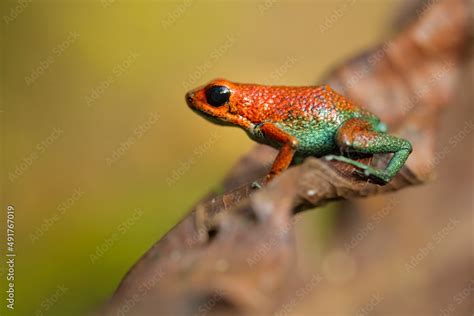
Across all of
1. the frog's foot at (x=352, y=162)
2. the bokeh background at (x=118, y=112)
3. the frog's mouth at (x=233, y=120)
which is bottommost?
the bokeh background at (x=118, y=112)

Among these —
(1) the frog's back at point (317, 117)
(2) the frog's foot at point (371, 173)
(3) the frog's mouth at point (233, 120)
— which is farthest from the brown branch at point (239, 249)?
(3) the frog's mouth at point (233, 120)

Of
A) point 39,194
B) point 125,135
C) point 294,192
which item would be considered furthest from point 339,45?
point 294,192

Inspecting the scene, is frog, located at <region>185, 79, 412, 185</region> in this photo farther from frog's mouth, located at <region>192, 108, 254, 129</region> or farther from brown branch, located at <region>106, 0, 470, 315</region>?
brown branch, located at <region>106, 0, 470, 315</region>

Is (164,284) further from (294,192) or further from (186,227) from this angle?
(294,192)

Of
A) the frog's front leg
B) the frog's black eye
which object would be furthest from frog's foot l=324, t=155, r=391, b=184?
the frog's black eye

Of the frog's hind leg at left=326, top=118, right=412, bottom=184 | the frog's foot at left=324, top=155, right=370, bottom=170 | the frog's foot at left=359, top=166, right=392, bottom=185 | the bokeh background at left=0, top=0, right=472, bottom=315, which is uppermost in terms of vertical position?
the frog's hind leg at left=326, top=118, right=412, bottom=184

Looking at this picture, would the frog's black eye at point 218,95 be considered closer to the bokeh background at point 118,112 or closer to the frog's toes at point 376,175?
the frog's toes at point 376,175

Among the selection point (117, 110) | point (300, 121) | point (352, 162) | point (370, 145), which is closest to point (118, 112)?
point (117, 110)
